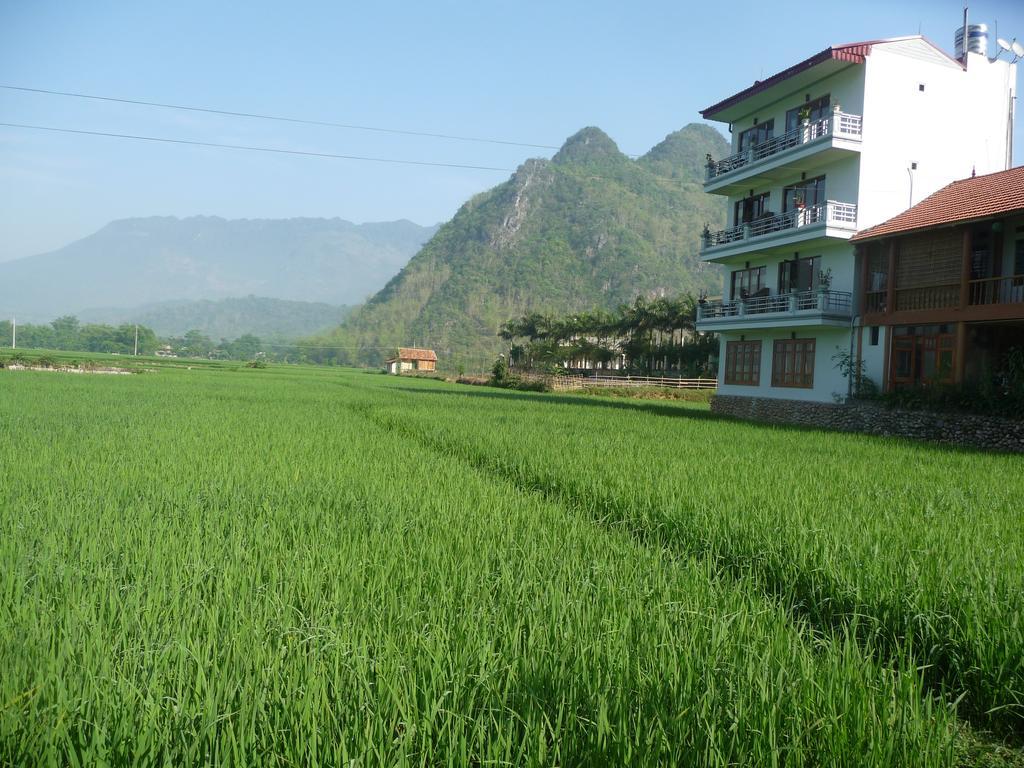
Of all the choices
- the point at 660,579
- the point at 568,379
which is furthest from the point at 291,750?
the point at 568,379

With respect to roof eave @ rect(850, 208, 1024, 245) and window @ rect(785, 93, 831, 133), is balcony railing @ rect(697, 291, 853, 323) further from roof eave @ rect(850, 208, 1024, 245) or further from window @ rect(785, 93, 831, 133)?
window @ rect(785, 93, 831, 133)

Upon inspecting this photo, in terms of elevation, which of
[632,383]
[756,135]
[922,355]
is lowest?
[632,383]

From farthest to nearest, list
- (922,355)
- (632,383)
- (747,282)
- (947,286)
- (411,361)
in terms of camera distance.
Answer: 1. (411,361)
2. (632,383)
3. (747,282)
4. (922,355)
5. (947,286)

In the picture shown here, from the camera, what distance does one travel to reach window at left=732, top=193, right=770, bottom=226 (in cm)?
2438

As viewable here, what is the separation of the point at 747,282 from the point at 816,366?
16.4 feet

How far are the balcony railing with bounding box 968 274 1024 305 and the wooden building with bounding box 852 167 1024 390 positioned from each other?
0.07 ft

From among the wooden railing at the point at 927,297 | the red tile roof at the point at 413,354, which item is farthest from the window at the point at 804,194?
the red tile roof at the point at 413,354

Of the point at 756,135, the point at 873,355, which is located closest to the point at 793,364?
the point at 873,355

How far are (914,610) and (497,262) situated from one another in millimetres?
119359

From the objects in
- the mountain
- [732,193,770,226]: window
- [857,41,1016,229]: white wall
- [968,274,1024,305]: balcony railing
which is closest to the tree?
the mountain

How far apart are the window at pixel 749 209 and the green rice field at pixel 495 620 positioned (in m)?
19.1

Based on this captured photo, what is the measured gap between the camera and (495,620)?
2887mm

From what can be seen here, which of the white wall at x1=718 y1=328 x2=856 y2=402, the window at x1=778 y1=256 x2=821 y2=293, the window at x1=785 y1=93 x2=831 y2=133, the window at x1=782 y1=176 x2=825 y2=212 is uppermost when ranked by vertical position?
the window at x1=785 y1=93 x2=831 y2=133

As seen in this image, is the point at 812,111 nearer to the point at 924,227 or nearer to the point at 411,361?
the point at 924,227
